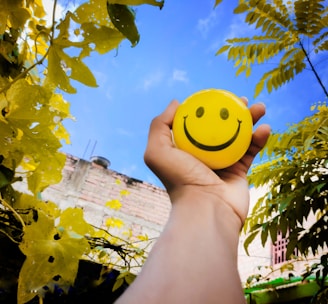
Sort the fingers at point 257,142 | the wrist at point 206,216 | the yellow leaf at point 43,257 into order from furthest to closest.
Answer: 1. the fingers at point 257,142
2. the yellow leaf at point 43,257
3. the wrist at point 206,216

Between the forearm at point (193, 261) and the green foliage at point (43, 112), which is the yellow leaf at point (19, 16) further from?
the forearm at point (193, 261)

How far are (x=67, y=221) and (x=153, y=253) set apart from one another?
0.43m

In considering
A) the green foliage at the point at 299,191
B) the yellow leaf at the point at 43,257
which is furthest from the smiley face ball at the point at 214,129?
the green foliage at the point at 299,191

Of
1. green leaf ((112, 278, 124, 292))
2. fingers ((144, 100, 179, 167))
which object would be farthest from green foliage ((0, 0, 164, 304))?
green leaf ((112, 278, 124, 292))

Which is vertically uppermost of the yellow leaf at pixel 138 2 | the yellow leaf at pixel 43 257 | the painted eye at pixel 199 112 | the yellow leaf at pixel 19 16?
the yellow leaf at pixel 19 16

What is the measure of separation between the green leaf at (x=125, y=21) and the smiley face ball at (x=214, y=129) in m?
0.31

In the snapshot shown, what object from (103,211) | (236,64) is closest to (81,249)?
(236,64)

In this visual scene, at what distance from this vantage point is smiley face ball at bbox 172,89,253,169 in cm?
86

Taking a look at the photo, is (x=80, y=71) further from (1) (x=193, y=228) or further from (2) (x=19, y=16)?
(1) (x=193, y=228)

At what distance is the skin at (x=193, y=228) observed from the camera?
573 mm

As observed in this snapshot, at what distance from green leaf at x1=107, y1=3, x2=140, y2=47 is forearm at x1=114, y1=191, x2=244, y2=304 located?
1.22ft

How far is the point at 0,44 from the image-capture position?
0.93 meters

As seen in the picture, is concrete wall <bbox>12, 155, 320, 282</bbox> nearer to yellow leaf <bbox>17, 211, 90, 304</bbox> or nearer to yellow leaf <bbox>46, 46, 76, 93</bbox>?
yellow leaf <bbox>17, 211, 90, 304</bbox>

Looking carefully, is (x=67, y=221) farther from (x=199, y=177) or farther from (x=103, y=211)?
(x=103, y=211)
